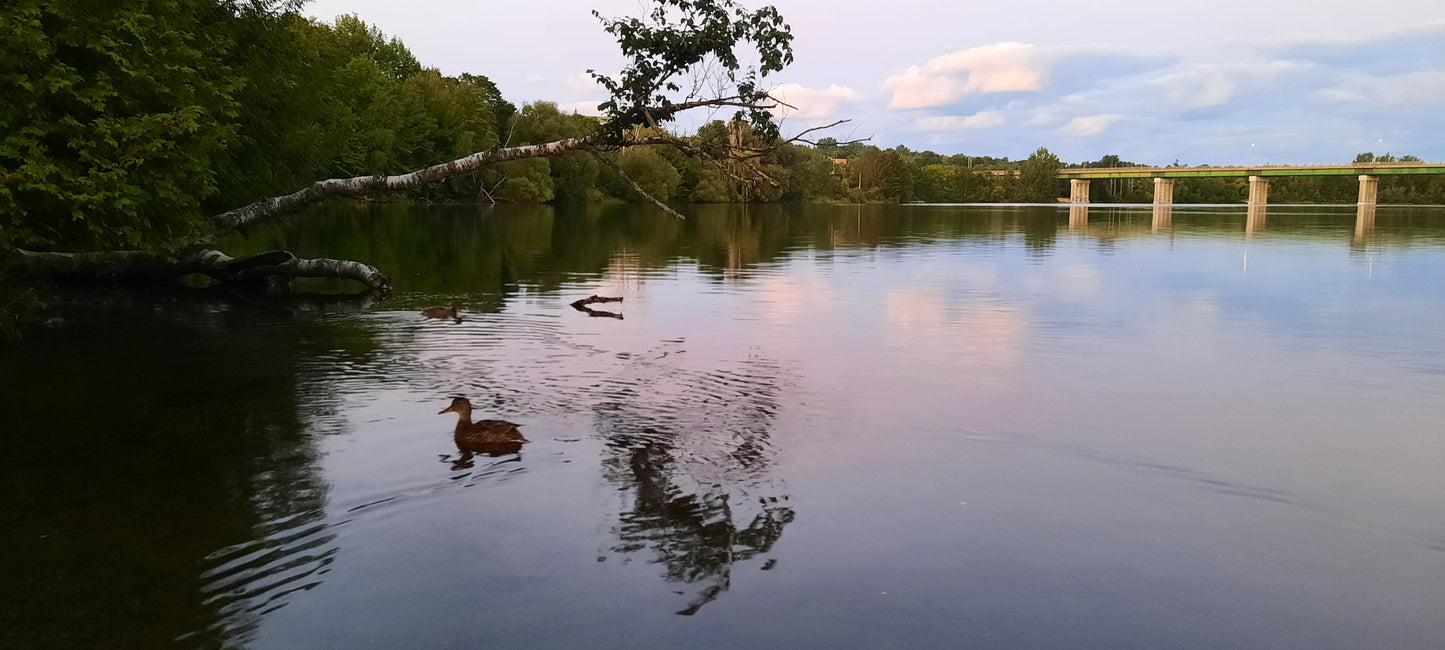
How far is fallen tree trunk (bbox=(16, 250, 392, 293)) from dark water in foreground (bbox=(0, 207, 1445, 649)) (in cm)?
366

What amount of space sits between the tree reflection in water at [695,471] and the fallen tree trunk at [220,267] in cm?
1616

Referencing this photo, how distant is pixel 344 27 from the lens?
130625 mm

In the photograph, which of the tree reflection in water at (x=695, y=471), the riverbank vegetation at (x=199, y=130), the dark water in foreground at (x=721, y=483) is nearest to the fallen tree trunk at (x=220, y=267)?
the riverbank vegetation at (x=199, y=130)

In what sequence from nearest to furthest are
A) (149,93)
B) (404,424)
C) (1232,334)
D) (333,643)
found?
(333,643), (404,424), (149,93), (1232,334)

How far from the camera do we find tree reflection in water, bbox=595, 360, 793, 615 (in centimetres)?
1024

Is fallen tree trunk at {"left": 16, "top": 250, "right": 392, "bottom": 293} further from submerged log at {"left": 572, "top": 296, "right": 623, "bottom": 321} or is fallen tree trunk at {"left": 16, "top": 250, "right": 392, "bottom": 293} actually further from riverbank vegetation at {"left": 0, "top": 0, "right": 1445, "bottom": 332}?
submerged log at {"left": 572, "top": 296, "right": 623, "bottom": 321}

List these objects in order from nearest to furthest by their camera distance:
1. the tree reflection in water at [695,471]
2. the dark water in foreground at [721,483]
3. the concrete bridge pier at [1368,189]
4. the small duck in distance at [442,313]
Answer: the dark water in foreground at [721,483]
the tree reflection in water at [695,471]
the small duck in distance at [442,313]
the concrete bridge pier at [1368,189]

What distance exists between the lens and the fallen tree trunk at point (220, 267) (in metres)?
31.1

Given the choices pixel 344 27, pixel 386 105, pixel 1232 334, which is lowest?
pixel 1232 334

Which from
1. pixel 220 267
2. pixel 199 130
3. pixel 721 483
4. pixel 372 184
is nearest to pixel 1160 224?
pixel 372 184

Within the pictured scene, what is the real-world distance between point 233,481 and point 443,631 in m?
5.33

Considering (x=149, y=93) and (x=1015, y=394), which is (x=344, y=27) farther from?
(x=1015, y=394)

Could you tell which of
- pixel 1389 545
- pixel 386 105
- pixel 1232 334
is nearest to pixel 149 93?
pixel 1389 545

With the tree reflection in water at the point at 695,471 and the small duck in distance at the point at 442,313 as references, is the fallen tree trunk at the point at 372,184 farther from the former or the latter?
the tree reflection in water at the point at 695,471
